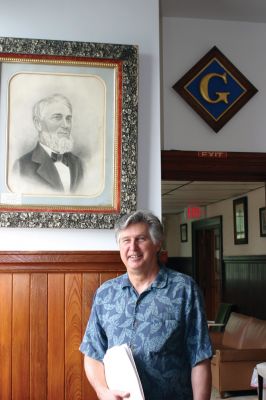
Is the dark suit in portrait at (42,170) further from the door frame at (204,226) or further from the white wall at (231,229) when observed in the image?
the door frame at (204,226)

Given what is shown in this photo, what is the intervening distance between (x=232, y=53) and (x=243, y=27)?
0.20 meters

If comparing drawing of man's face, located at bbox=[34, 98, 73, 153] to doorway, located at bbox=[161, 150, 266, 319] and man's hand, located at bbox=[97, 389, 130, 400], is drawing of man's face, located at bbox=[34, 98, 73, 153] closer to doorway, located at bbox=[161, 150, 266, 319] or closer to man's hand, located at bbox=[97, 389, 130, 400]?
doorway, located at bbox=[161, 150, 266, 319]

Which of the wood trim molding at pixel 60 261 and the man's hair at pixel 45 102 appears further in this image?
the man's hair at pixel 45 102

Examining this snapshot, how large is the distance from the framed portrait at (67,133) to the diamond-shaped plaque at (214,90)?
0.96m

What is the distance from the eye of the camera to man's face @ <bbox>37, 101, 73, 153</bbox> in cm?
321

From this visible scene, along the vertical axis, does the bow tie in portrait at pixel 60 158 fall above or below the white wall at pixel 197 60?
below

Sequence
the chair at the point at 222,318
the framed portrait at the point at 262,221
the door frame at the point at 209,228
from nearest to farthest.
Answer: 1. the framed portrait at the point at 262,221
2. the chair at the point at 222,318
3. the door frame at the point at 209,228

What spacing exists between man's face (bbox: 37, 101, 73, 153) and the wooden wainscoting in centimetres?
59

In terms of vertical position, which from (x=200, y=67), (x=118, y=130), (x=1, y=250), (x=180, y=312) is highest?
(x=200, y=67)

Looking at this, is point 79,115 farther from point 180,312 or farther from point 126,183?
point 180,312

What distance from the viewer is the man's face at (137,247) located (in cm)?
216

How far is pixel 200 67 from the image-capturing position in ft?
13.7

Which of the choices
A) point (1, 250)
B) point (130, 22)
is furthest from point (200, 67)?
point (1, 250)

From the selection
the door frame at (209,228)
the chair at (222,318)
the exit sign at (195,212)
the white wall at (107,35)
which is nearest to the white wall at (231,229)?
the door frame at (209,228)
